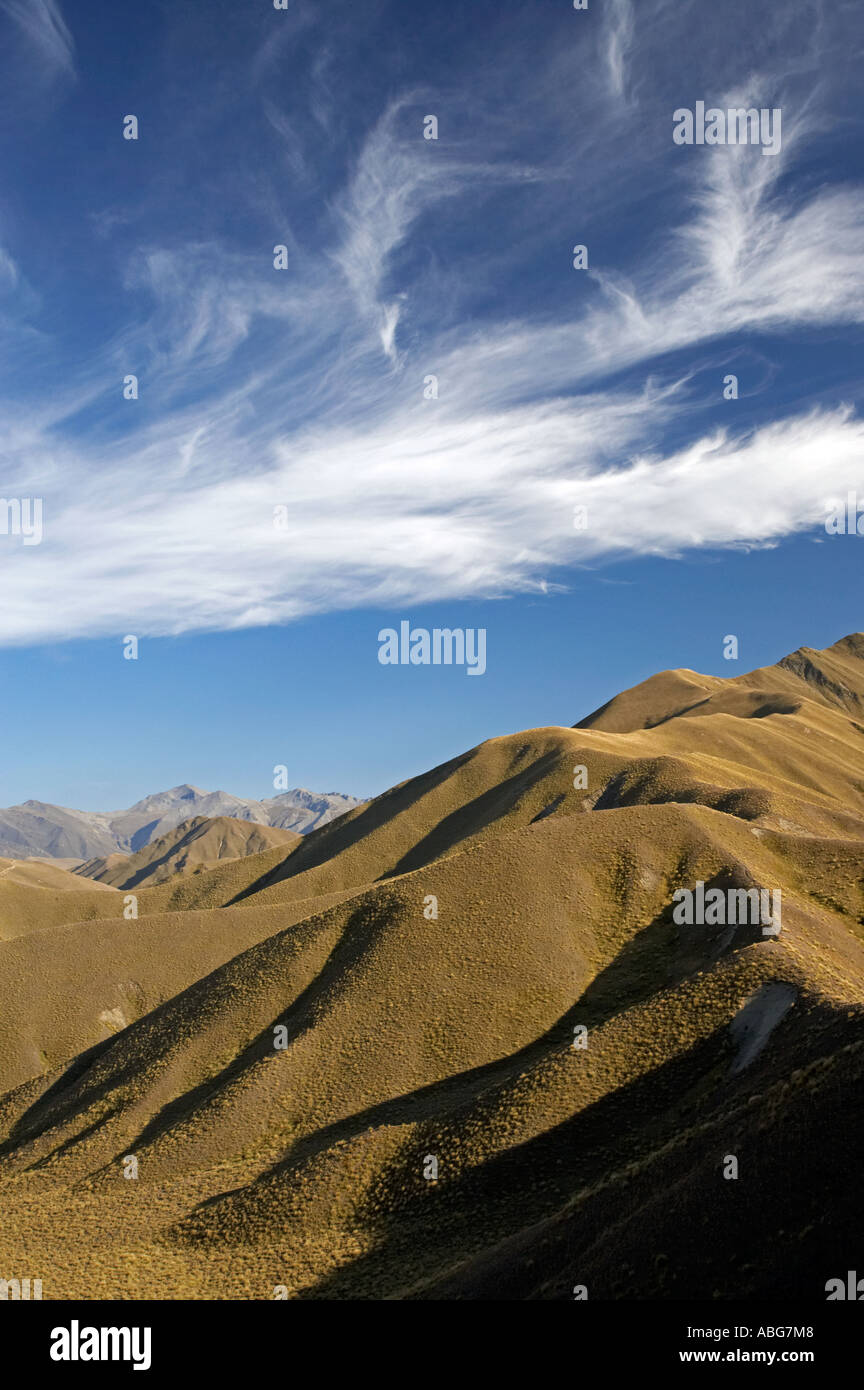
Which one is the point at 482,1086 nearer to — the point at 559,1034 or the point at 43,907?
the point at 559,1034

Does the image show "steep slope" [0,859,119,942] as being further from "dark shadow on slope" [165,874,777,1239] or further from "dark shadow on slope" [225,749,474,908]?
"dark shadow on slope" [165,874,777,1239]

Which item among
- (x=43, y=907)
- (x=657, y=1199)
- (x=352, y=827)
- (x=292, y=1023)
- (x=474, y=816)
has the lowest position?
(x=657, y=1199)

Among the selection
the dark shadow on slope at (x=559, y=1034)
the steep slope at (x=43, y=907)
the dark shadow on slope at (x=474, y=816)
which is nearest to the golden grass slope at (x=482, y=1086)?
the dark shadow on slope at (x=559, y=1034)

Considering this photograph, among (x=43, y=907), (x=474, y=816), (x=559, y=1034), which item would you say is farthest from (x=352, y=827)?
(x=559, y=1034)

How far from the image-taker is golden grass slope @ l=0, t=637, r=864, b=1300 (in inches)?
1036

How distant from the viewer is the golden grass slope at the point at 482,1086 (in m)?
26.3

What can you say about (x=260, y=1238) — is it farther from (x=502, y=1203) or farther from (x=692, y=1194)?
(x=692, y=1194)

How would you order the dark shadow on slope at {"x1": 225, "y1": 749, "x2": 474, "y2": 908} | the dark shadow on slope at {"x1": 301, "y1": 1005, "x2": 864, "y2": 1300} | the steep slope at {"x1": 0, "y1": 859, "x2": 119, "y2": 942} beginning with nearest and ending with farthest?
the dark shadow on slope at {"x1": 301, "y1": 1005, "x2": 864, "y2": 1300} → the steep slope at {"x1": 0, "y1": 859, "x2": 119, "y2": 942} → the dark shadow on slope at {"x1": 225, "y1": 749, "x2": 474, "y2": 908}

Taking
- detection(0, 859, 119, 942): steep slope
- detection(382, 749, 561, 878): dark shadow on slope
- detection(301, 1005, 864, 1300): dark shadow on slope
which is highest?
detection(382, 749, 561, 878): dark shadow on slope

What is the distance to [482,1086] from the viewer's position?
47.5m

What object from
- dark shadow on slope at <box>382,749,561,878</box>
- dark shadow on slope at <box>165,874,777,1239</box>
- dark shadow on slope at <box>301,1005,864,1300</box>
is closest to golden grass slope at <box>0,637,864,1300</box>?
dark shadow on slope at <box>301,1005,864,1300</box>

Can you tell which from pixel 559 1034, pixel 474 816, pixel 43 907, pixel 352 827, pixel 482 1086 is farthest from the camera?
pixel 352 827

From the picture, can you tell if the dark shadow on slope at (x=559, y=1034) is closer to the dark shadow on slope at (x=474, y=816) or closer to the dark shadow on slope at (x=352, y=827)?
the dark shadow on slope at (x=474, y=816)

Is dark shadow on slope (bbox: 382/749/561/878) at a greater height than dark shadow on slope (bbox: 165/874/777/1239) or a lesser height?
greater
